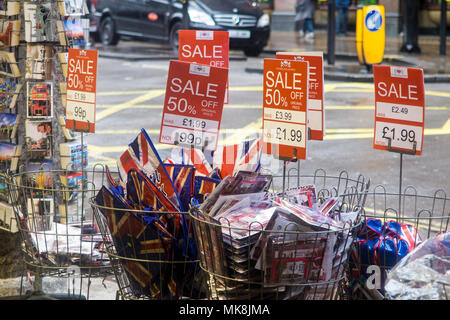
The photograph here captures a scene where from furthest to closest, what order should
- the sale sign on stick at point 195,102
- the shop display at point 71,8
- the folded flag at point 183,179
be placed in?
1. the shop display at point 71,8
2. the sale sign on stick at point 195,102
3. the folded flag at point 183,179

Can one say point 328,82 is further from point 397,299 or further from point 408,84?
point 397,299

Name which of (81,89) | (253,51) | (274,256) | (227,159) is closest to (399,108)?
(227,159)

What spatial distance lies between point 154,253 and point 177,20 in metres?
14.6

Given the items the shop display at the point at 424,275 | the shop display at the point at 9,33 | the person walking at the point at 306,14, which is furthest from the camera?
the person walking at the point at 306,14

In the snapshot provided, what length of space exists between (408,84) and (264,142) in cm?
65

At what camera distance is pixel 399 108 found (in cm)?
325

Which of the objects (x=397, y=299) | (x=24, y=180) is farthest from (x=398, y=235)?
(x=24, y=180)

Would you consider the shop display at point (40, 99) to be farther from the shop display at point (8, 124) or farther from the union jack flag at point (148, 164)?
the union jack flag at point (148, 164)

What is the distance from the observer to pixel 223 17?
52.4 feet

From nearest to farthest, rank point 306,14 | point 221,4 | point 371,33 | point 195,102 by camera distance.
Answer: point 195,102, point 371,33, point 221,4, point 306,14

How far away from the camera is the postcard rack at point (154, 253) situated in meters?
2.81

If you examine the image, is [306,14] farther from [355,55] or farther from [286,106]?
[286,106]

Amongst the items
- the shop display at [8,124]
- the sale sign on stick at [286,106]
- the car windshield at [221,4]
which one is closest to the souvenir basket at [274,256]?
the sale sign on stick at [286,106]

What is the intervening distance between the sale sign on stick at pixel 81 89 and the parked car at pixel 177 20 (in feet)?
38.5
